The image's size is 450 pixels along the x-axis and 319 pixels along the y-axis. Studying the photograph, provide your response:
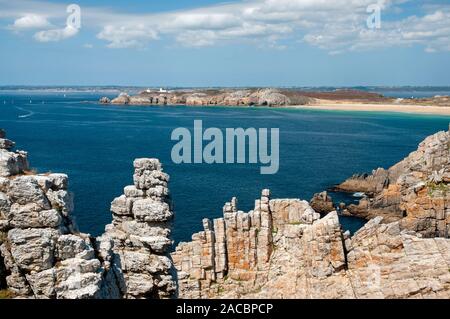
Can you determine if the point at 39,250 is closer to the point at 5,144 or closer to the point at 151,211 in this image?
the point at 5,144

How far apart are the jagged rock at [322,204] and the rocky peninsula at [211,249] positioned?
11757mm

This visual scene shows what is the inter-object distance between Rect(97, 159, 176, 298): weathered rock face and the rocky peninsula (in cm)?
5

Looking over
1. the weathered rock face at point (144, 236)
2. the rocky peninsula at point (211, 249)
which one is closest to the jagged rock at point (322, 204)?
the rocky peninsula at point (211, 249)

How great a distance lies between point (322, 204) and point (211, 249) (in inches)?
1755

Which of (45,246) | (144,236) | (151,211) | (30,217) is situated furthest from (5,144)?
(144,236)

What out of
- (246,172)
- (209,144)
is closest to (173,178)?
(246,172)

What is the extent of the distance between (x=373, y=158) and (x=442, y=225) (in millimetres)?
65863

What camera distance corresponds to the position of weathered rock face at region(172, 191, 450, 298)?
36.5m

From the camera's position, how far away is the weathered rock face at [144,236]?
2394 centimetres

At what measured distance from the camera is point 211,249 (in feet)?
134

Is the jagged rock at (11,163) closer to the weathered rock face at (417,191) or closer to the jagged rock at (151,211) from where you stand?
the jagged rock at (151,211)

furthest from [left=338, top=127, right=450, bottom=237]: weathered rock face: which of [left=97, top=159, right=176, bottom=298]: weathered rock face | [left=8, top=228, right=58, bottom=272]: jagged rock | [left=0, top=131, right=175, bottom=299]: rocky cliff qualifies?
[left=8, top=228, right=58, bottom=272]: jagged rock

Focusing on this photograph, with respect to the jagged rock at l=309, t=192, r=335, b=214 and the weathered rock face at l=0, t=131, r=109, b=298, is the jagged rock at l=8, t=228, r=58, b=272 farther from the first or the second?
the jagged rock at l=309, t=192, r=335, b=214

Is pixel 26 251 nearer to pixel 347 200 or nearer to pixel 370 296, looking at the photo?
pixel 370 296
